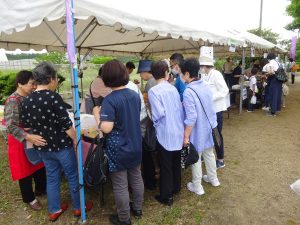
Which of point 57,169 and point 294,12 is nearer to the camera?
point 57,169

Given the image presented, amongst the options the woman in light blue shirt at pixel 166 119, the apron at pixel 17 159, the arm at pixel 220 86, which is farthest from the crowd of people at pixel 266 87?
the apron at pixel 17 159

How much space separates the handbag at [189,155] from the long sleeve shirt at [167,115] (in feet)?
0.39

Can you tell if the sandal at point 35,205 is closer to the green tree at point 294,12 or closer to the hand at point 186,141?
the hand at point 186,141

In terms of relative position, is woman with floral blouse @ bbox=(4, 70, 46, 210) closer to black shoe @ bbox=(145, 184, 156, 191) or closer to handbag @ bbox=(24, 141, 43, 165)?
handbag @ bbox=(24, 141, 43, 165)

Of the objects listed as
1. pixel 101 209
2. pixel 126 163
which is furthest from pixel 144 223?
pixel 126 163

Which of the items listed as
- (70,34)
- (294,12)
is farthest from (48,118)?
(294,12)

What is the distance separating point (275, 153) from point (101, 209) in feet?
11.3

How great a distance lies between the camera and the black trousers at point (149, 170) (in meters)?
3.60

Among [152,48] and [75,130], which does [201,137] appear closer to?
[75,130]

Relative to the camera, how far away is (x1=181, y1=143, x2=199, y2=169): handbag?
3.19 meters

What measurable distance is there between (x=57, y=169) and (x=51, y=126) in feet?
1.66

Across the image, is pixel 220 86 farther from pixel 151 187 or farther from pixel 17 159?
pixel 17 159

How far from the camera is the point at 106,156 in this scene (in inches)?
105

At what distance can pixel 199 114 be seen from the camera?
323 centimetres
